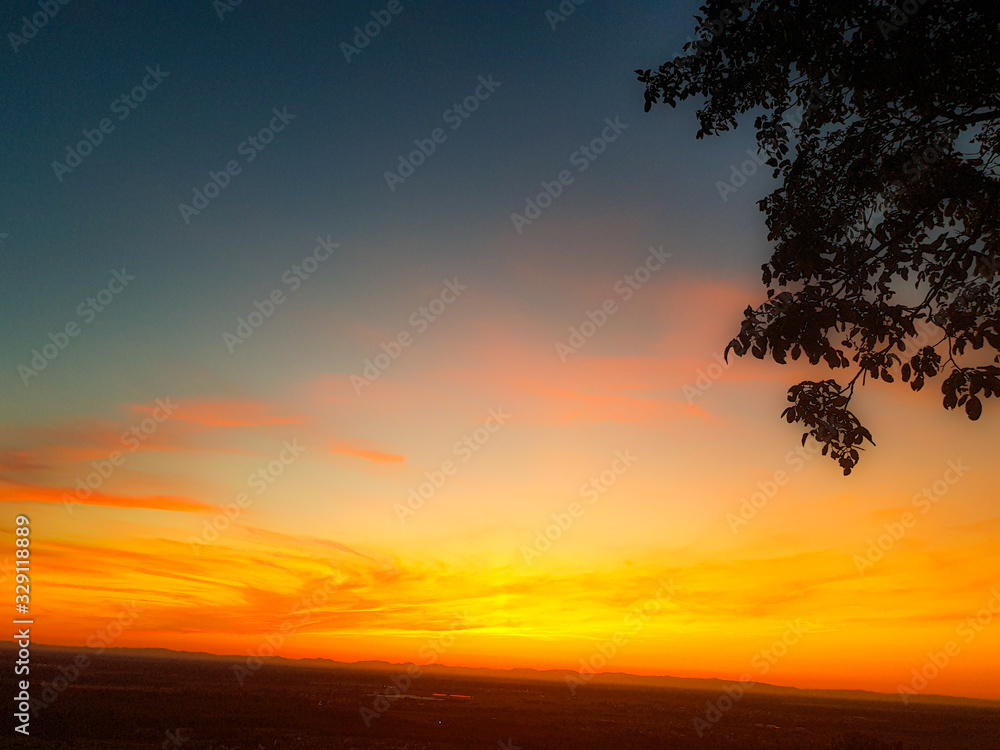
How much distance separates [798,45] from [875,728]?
10075 cm

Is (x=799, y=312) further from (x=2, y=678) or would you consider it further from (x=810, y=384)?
(x=2, y=678)

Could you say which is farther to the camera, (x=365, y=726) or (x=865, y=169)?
(x=365, y=726)

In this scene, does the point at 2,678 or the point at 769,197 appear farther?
the point at 2,678

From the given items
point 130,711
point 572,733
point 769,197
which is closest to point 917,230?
point 769,197

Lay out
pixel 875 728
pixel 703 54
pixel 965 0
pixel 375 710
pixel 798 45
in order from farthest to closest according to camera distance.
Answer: pixel 875 728 → pixel 375 710 → pixel 703 54 → pixel 798 45 → pixel 965 0

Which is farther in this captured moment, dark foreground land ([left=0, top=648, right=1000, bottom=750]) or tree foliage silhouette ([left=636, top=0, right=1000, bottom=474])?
dark foreground land ([left=0, top=648, right=1000, bottom=750])

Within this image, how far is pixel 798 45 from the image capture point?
7.41 m

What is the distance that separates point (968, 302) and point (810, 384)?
164 cm

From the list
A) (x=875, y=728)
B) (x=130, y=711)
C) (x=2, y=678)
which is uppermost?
(x=2, y=678)

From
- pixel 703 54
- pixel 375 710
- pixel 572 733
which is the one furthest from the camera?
pixel 375 710

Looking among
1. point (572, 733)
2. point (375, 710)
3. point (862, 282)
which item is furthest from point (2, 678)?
point (862, 282)

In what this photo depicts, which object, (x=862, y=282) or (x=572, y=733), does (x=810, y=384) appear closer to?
(x=862, y=282)

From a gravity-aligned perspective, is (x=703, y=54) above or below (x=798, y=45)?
above

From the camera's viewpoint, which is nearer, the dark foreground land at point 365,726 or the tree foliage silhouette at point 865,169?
the tree foliage silhouette at point 865,169
